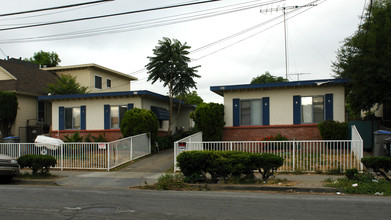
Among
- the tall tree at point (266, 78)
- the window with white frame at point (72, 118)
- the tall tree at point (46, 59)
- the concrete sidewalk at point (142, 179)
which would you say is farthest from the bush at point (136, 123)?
the tall tree at point (46, 59)

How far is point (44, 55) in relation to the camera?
51.1 meters

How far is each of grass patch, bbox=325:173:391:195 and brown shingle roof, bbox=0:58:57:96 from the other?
23192 mm

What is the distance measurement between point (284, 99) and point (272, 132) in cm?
193

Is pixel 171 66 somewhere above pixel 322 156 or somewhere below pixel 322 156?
above

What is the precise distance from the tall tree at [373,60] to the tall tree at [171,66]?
411 inches

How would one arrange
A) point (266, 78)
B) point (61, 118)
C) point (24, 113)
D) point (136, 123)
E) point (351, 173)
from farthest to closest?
point (266, 78), point (24, 113), point (61, 118), point (136, 123), point (351, 173)

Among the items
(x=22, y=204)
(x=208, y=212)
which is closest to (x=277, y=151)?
(x=208, y=212)

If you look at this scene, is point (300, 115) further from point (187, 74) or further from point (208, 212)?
point (208, 212)

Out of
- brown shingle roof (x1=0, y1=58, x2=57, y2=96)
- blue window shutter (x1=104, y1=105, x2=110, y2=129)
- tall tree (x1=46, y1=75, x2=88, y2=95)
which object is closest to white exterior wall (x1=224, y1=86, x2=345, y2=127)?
blue window shutter (x1=104, y1=105, x2=110, y2=129)

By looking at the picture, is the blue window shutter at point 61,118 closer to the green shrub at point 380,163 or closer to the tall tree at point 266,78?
the green shrub at point 380,163

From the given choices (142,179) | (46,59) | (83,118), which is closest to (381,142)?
(142,179)

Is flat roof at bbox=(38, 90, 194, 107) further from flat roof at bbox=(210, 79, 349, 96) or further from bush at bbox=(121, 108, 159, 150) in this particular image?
flat roof at bbox=(210, 79, 349, 96)

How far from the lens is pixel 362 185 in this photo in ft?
34.7

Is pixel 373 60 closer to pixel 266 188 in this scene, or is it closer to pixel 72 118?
pixel 266 188
